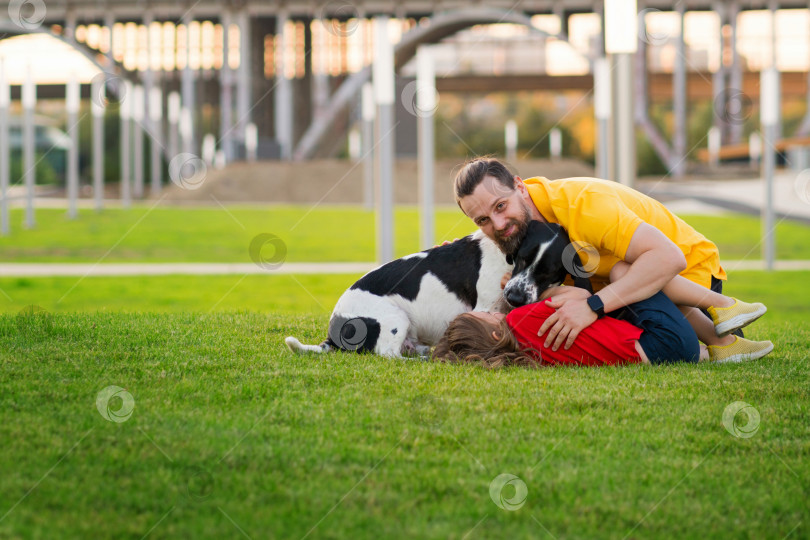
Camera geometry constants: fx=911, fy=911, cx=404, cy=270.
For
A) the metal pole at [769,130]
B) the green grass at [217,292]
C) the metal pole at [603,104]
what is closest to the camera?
the green grass at [217,292]

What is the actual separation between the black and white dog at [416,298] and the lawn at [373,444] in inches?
9.1

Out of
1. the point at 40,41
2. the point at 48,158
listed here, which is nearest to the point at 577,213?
the point at 40,41

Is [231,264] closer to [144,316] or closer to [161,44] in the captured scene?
[144,316]

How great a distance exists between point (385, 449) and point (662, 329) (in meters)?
2.31

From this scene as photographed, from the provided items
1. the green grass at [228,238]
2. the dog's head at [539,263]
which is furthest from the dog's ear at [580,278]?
the green grass at [228,238]

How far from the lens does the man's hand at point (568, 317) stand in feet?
16.9

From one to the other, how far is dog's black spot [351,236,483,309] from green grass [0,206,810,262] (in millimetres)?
10993

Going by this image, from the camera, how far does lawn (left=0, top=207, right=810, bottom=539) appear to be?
3029mm

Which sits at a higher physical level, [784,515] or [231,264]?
[784,515]

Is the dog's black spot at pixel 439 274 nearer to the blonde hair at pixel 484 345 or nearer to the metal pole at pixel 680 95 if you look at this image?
the blonde hair at pixel 484 345

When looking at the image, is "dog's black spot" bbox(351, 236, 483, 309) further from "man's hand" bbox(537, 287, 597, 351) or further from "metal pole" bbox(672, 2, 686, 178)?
"metal pole" bbox(672, 2, 686, 178)

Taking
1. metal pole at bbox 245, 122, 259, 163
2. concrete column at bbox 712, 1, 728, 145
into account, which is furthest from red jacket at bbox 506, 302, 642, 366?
metal pole at bbox 245, 122, 259, 163

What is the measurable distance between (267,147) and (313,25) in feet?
28.2

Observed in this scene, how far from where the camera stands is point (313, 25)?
5906 centimetres
